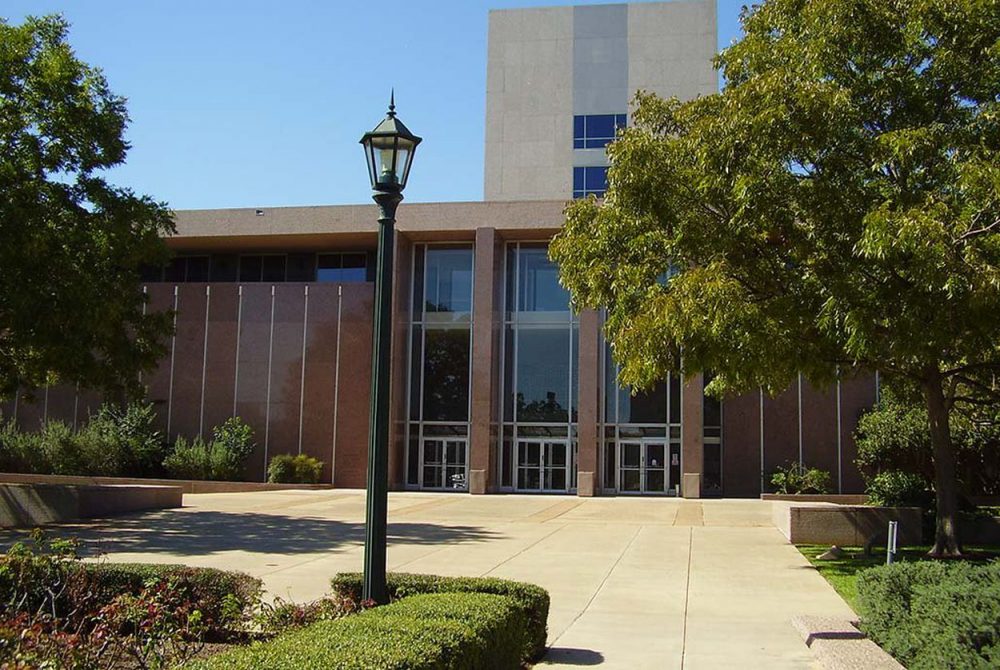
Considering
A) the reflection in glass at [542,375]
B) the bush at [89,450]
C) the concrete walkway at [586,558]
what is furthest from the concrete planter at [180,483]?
the reflection in glass at [542,375]

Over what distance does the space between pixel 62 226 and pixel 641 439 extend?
69.7ft

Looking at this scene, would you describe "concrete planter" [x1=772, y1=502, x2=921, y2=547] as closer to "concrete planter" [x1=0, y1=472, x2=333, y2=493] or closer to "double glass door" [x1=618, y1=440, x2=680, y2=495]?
"double glass door" [x1=618, y1=440, x2=680, y2=495]

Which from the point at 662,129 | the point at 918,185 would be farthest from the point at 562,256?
the point at 918,185

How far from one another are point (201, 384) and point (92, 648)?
30.6 metres

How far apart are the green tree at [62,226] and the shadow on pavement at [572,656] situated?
12.9 metres

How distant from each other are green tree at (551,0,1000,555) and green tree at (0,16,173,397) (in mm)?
10425

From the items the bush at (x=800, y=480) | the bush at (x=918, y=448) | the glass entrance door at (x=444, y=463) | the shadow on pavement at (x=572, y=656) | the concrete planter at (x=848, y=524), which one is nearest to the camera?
the shadow on pavement at (x=572, y=656)

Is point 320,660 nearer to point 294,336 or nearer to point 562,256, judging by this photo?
point 562,256

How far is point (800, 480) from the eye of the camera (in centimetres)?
3012

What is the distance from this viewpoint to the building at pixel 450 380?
31.8m

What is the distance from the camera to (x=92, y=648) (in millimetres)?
5309

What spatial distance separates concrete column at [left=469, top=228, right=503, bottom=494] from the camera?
32.5 metres

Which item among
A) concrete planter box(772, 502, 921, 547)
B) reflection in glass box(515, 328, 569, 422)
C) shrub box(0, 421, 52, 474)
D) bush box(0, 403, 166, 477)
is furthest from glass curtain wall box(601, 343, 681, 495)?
shrub box(0, 421, 52, 474)

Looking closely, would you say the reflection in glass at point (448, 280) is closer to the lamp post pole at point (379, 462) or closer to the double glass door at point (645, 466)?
the double glass door at point (645, 466)
